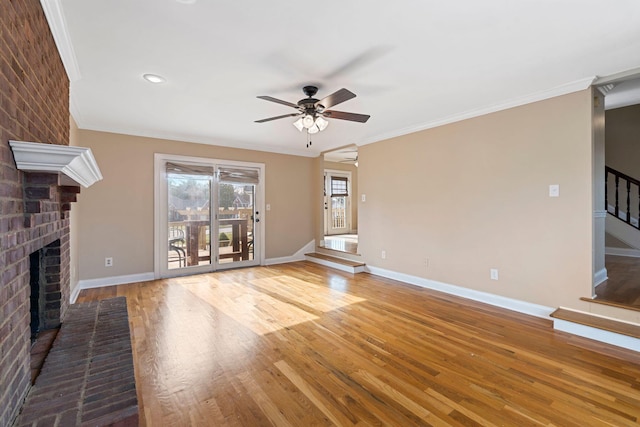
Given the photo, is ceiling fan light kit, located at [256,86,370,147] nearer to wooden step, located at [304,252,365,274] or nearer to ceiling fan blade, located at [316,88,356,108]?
ceiling fan blade, located at [316,88,356,108]

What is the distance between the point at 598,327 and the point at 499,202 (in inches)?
57.7

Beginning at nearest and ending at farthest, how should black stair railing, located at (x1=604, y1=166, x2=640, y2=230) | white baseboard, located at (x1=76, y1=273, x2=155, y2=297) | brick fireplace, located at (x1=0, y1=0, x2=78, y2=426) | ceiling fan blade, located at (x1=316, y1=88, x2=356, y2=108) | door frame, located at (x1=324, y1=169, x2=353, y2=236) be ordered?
1. brick fireplace, located at (x1=0, y1=0, x2=78, y2=426)
2. ceiling fan blade, located at (x1=316, y1=88, x2=356, y2=108)
3. white baseboard, located at (x1=76, y1=273, x2=155, y2=297)
4. black stair railing, located at (x1=604, y1=166, x2=640, y2=230)
5. door frame, located at (x1=324, y1=169, x2=353, y2=236)

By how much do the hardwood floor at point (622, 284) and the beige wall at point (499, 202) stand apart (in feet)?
1.24

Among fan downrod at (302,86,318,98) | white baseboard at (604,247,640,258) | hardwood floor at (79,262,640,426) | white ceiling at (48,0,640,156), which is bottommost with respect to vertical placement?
hardwood floor at (79,262,640,426)

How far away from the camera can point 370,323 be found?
2.91m

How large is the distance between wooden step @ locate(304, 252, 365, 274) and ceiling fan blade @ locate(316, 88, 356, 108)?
3.11 meters

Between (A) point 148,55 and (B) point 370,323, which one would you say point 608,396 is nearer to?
(B) point 370,323

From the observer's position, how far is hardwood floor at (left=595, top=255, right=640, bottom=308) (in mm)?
2820

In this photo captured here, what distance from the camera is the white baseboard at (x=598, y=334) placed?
238 cm

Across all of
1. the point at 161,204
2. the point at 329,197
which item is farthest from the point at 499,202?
the point at 329,197

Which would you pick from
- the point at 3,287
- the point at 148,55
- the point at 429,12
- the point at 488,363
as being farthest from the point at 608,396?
the point at 148,55

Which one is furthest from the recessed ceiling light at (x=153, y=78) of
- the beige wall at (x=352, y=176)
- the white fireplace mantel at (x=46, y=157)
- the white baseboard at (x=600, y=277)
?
the beige wall at (x=352, y=176)

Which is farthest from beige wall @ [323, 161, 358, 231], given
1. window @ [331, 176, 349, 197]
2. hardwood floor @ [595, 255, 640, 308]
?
hardwood floor @ [595, 255, 640, 308]

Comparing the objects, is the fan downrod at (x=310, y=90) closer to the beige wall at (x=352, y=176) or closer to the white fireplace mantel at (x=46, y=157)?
the white fireplace mantel at (x=46, y=157)
